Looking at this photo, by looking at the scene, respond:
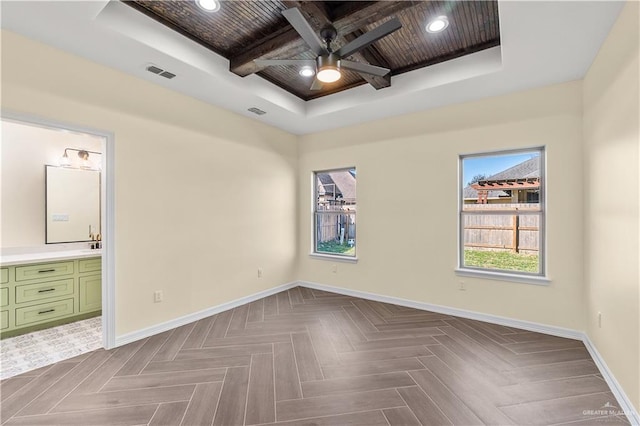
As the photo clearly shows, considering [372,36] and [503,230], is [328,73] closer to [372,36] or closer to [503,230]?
[372,36]

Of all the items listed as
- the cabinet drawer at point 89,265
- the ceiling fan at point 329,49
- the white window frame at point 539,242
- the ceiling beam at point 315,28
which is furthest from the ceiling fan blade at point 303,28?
the cabinet drawer at point 89,265

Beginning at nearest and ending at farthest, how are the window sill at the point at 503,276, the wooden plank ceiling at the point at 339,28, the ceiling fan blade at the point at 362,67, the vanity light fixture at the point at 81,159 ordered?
the wooden plank ceiling at the point at 339,28, the ceiling fan blade at the point at 362,67, the window sill at the point at 503,276, the vanity light fixture at the point at 81,159

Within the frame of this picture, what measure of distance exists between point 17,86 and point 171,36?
1.29 metres

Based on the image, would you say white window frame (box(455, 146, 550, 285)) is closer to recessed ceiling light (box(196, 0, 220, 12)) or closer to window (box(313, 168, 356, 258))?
window (box(313, 168, 356, 258))

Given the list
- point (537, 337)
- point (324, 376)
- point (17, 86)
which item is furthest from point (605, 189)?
point (17, 86)

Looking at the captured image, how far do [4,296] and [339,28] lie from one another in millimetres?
4233

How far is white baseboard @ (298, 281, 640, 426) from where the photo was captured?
190 cm

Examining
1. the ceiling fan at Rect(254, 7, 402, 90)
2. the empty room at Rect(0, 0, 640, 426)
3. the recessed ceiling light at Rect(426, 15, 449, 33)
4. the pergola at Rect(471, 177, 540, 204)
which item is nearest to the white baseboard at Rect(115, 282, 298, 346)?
the empty room at Rect(0, 0, 640, 426)

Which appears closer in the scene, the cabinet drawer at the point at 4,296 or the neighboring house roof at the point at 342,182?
the cabinet drawer at the point at 4,296

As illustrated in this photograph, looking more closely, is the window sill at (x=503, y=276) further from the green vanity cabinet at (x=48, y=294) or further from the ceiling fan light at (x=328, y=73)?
the green vanity cabinet at (x=48, y=294)

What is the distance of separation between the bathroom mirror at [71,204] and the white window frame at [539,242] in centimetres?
513

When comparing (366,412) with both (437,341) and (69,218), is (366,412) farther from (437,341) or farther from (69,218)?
(69,218)

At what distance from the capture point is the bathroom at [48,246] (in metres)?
2.86

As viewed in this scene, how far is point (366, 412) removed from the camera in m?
1.88
